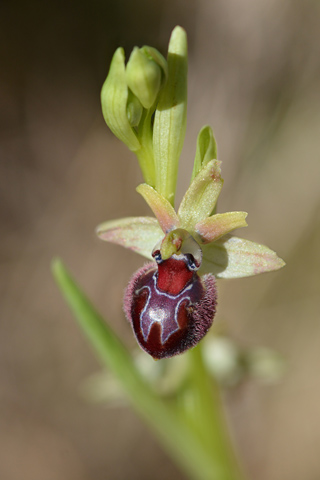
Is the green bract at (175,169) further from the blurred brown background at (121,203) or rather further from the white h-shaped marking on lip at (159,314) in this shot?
the blurred brown background at (121,203)

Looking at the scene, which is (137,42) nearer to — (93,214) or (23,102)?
(23,102)

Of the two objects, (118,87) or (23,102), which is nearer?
(118,87)

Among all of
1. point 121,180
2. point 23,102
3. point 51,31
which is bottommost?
point 121,180

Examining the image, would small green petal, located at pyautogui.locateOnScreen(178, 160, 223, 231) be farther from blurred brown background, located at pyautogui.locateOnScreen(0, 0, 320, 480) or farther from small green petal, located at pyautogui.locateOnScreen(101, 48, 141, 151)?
blurred brown background, located at pyautogui.locateOnScreen(0, 0, 320, 480)

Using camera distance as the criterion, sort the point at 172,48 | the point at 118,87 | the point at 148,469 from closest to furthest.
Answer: the point at 118,87, the point at 172,48, the point at 148,469

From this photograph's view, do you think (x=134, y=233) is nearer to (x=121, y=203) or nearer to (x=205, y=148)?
(x=205, y=148)

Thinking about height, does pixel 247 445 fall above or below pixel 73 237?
below

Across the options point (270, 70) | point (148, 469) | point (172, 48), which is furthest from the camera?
point (270, 70)

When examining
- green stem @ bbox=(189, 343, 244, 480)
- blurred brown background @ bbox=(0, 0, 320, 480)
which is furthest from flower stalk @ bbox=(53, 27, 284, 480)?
blurred brown background @ bbox=(0, 0, 320, 480)

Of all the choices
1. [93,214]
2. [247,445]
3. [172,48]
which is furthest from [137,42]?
[247,445]
